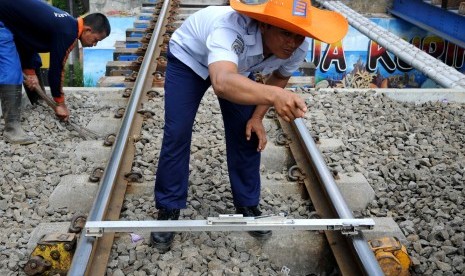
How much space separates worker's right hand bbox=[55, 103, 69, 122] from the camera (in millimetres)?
4953

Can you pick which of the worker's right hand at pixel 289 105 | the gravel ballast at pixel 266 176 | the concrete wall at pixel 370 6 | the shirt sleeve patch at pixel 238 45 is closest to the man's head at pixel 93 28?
the gravel ballast at pixel 266 176

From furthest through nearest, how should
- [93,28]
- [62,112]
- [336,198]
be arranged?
[93,28]
[62,112]
[336,198]

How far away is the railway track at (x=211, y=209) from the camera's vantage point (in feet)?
9.25

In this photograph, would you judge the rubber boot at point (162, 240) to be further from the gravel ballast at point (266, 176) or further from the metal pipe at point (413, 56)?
the metal pipe at point (413, 56)

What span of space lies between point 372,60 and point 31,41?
32.2 ft

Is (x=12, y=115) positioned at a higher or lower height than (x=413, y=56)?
higher

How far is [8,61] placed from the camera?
4809 millimetres

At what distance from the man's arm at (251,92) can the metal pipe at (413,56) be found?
4.45m

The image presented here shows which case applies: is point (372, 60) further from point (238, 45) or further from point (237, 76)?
point (237, 76)

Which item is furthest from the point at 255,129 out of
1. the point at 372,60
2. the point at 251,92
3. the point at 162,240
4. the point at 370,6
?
the point at 370,6

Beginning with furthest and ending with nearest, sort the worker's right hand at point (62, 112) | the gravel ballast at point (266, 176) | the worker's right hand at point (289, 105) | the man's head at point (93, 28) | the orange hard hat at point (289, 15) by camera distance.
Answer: the man's head at point (93, 28) < the worker's right hand at point (62, 112) < the gravel ballast at point (266, 176) < the orange hard hat at point (289, 15) < the worker's right hand at point (289, 105)

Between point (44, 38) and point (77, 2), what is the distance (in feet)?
63.7

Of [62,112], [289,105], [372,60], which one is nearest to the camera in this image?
[289,105]

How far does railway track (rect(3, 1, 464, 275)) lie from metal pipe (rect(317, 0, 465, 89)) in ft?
→ 7.29
